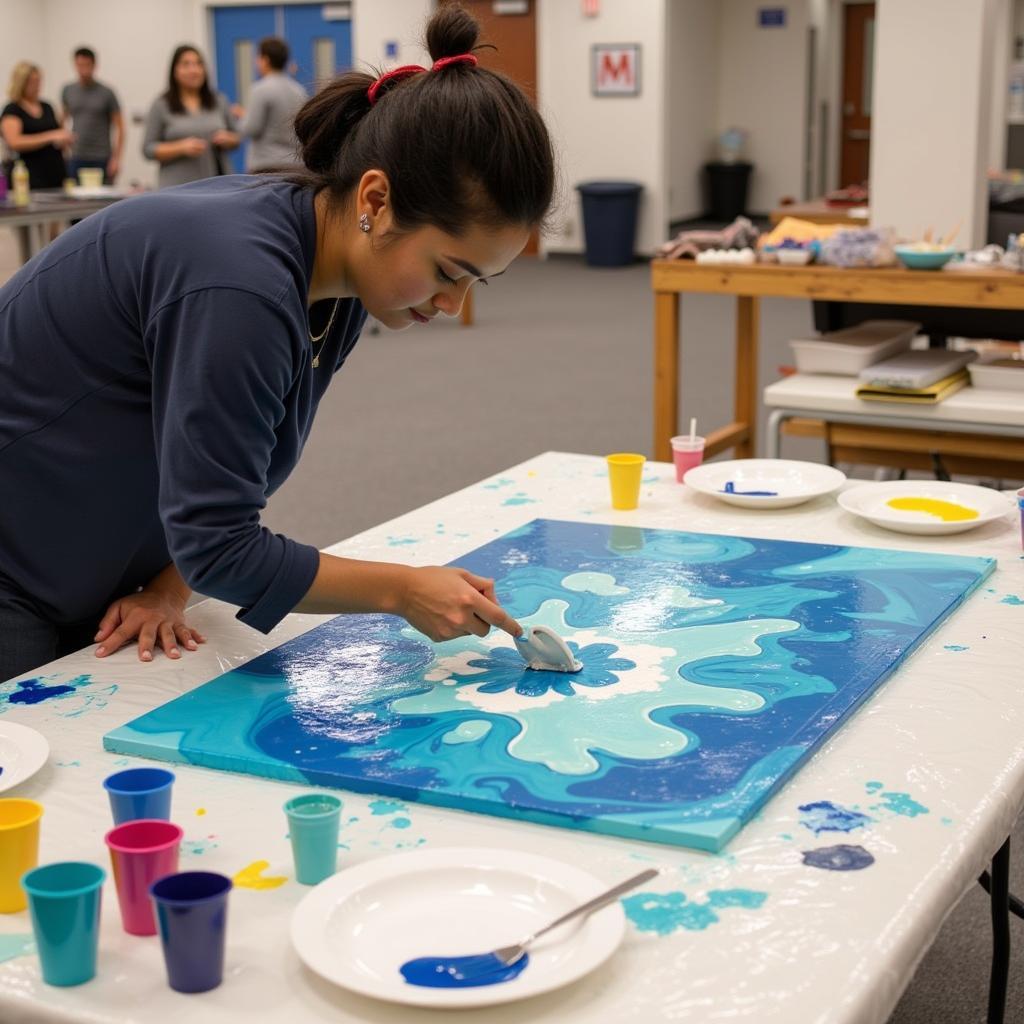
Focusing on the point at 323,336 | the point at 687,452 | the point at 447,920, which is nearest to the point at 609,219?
the point at 687,452

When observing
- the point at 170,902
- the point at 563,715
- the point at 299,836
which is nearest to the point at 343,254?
the point at 563,715

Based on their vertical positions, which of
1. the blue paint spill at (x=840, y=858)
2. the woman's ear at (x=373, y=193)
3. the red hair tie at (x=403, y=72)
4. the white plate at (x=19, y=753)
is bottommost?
the blue paint spill at (x=840, y=858)

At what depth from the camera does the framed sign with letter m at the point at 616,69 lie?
1036 cm

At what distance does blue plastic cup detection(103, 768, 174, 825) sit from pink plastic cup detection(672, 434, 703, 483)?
1.25 meters

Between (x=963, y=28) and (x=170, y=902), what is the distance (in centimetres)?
452

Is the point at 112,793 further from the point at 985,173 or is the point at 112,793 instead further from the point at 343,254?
the point at 985,173

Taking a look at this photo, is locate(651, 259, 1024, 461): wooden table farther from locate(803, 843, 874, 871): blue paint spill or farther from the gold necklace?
locate(803, 843, 874, 871): blue paint spill

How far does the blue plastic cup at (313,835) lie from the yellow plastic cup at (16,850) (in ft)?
0.60

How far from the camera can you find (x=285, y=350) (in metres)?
1.32

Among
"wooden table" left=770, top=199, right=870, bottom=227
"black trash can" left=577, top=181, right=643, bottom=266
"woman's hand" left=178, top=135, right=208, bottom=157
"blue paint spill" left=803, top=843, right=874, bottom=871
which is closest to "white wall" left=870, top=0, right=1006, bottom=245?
"wooden table" left=770, top=199, right=870, bottom=227

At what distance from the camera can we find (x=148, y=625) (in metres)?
1.57

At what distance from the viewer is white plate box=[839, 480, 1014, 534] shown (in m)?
1.92

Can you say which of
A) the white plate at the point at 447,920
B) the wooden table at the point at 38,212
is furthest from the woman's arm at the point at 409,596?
the wooden table at the point at 38,212

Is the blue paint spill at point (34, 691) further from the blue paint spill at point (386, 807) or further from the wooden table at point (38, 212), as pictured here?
the wooden table at point (38, 212)
